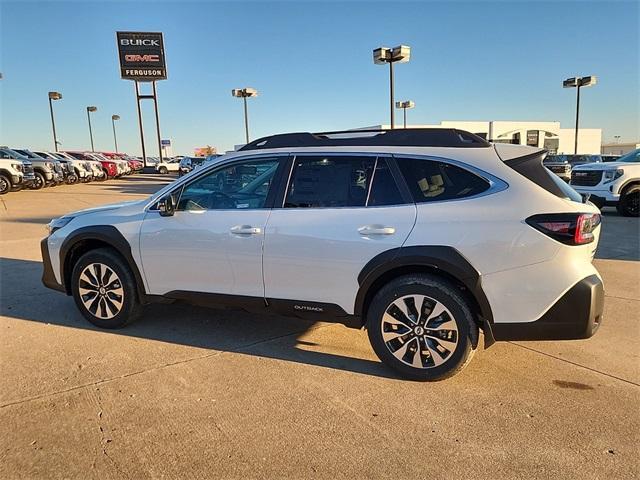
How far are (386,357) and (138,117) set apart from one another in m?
50.0

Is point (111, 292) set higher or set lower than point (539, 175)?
lower

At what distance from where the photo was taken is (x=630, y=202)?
38.9ft

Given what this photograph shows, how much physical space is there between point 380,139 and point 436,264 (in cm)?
110

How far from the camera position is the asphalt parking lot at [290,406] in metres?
2.48

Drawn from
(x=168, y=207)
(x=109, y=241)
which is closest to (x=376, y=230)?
(x=168, y=207)

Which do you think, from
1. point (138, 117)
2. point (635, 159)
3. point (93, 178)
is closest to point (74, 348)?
point (635, 159)

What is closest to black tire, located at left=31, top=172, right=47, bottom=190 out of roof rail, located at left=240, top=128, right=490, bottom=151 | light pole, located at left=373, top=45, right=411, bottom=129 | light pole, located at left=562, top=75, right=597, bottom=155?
light pole, located at left=373, top=45, right=411, bottom=129

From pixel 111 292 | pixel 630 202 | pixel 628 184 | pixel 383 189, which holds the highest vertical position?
pixel 383 189

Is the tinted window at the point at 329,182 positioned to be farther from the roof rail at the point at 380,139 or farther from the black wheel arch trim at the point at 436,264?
the black wheel arch trim at the point at 436,264

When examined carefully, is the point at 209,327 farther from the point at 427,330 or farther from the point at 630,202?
the point at 630,202

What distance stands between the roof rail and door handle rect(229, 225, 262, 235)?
0.72 meters

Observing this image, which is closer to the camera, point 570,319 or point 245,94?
point 570,319

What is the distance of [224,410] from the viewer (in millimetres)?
2990

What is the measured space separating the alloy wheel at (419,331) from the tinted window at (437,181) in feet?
2.43
